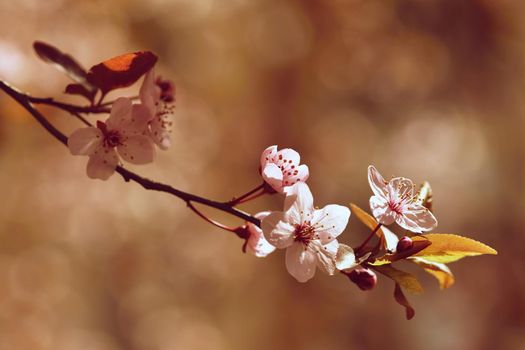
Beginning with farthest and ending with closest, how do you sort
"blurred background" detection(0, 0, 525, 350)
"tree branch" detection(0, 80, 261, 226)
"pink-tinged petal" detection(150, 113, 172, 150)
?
1. "blurred background" detection(0, 0, 525, 350)
2. "pink-tinged petal" detection(150, 113, 172, 150)
3. "tree branch" detection(0, 80, 261, 226)

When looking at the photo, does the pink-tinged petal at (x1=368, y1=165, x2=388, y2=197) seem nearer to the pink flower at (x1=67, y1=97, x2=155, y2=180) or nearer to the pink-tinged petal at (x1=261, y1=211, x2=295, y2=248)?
the pink-tinged petal at (x1=261, y1=211, x2=295, y2=248)

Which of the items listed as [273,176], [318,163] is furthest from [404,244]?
[318,163]

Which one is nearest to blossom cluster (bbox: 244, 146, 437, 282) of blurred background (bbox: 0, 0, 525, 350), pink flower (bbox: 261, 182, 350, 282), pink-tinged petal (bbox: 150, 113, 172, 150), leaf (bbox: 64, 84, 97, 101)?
pink flower (bbox: 261, 182, 350, 282)

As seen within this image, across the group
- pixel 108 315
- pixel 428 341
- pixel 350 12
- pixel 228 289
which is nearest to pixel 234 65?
pixel 350 12

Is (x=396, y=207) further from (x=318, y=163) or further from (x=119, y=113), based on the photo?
(x=318, y=163)

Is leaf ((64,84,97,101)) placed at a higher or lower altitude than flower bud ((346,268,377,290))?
higher

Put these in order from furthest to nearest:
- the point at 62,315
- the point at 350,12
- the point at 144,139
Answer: the point at 350,12 → the point at 62,315 → the point at 144,139

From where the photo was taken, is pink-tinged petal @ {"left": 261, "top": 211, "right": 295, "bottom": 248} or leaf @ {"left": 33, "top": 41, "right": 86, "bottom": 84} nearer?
pink-tinged petal @ {"left": 261, "top": 211, "right": 295, "bottom": 248}

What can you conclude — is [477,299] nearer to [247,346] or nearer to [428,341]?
[428,341]
